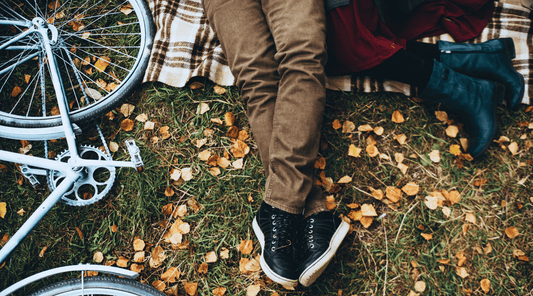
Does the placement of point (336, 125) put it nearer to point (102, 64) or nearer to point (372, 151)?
point (372, 151)

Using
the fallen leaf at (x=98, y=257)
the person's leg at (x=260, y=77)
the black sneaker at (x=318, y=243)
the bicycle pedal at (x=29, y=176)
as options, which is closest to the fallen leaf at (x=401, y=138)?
the black sneaker at (x=318, y=243)

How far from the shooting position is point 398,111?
2283 millimetres

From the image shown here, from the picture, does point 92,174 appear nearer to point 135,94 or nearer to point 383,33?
point 135,94

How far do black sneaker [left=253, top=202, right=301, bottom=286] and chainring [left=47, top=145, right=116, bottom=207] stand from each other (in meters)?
1.21

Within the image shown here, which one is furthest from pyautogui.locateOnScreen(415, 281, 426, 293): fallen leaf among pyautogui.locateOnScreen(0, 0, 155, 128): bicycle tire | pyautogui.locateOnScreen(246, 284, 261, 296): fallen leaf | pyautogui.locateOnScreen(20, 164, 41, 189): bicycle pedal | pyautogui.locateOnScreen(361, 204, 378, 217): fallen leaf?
pyautogui.locateOnScreen(20, 164, 41, 189): bicycle pedal

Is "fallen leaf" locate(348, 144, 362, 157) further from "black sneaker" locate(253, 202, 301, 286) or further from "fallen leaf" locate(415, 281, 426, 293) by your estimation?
"fallen leaf" locate(415, 281, 426, 293)

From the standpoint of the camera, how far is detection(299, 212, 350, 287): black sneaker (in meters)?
1.71

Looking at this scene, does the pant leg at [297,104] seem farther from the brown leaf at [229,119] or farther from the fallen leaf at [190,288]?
the fallen leaf at [190,288]

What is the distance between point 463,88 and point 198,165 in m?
2.01

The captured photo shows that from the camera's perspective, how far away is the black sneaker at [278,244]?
173cm

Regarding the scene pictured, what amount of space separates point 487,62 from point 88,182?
3.11m

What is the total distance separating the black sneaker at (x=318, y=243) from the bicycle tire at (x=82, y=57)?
1.70m

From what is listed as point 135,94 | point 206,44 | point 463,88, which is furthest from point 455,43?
point 135,94

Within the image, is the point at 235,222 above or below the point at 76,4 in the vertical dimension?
below
